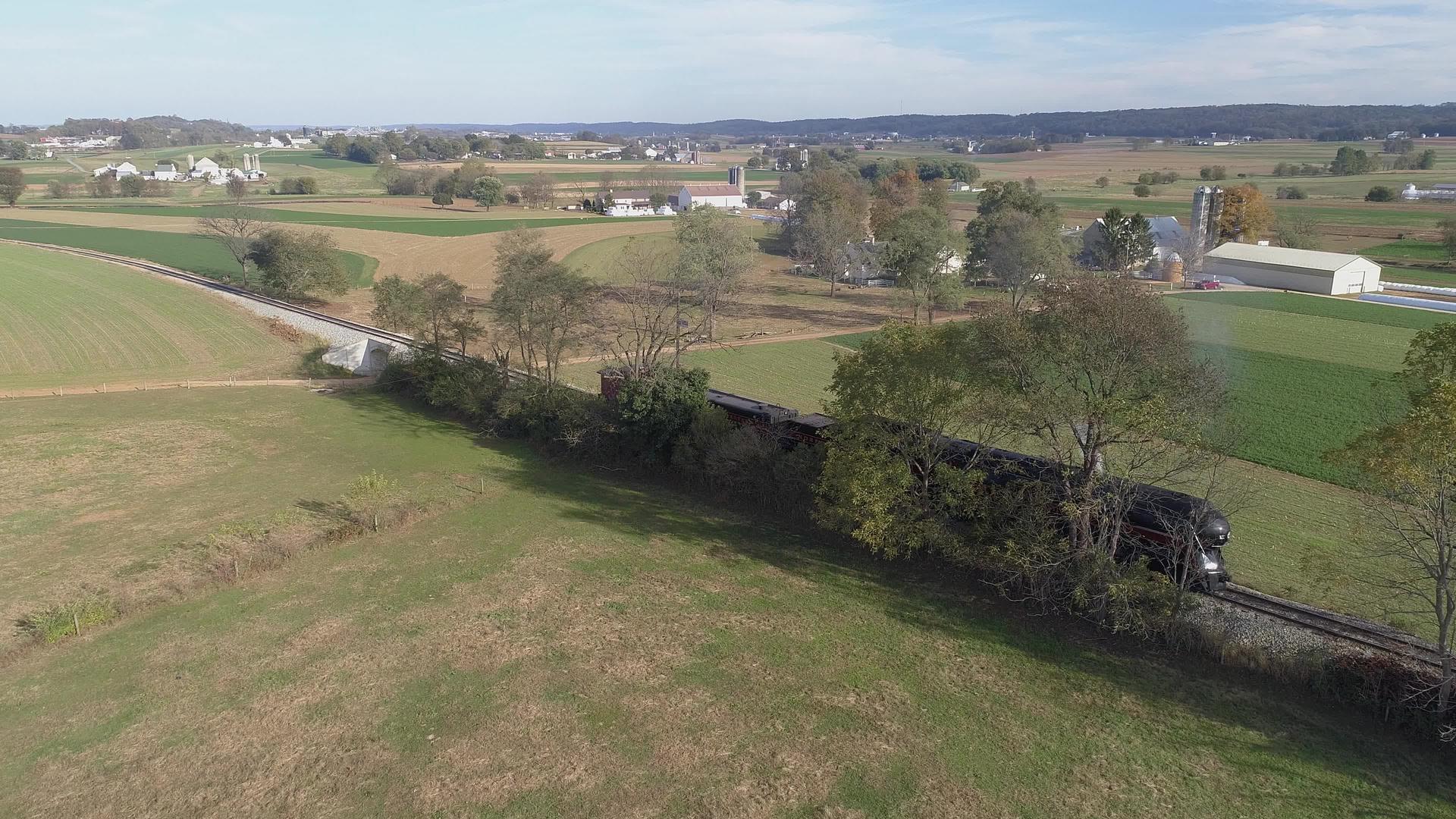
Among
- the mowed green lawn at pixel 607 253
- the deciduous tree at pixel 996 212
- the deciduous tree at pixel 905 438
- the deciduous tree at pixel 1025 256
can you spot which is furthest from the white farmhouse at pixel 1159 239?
the deciduous tree at pixel 905 438

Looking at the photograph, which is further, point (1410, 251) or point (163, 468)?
point (1410, 251)

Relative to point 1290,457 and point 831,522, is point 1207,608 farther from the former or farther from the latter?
point 1290,457

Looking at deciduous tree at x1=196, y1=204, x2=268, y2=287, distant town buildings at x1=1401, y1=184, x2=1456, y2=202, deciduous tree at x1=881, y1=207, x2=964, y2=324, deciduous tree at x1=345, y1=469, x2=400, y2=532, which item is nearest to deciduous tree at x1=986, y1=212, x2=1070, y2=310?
deciduous tree at x1=881, y1=207, x2=964, y2=324

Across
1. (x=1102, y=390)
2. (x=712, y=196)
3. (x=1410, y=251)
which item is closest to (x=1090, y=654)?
(x=1102, y=390)

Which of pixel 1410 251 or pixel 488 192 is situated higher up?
pixel 488 192

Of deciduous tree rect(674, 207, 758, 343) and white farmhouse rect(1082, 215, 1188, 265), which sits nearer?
deciduous tree rect(674, 207, 758, 343)

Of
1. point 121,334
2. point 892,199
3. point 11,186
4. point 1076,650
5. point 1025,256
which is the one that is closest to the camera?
point 1076,650

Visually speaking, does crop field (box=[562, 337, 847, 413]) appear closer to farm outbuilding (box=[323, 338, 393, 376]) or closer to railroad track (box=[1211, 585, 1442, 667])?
Answer: farm outbuilding (box=[323, 338, 393, 376])

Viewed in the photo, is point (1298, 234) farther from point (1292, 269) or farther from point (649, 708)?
point (649, 708)
